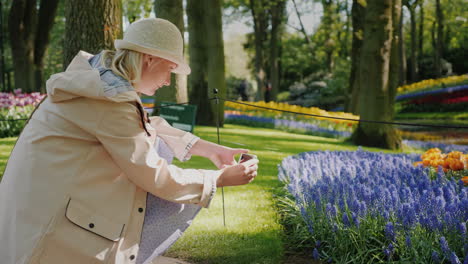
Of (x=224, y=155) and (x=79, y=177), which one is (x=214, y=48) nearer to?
(x=224, y=155)

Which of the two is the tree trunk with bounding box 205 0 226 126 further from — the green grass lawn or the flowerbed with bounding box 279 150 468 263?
the flowerbed with bounding box 279 150 468 263

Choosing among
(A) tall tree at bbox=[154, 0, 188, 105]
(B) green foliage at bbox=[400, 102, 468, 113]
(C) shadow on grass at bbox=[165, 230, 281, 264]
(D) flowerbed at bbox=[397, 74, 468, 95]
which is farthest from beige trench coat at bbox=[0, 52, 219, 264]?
(D) flowerbed at bbox=[397, 74, 468, 95]

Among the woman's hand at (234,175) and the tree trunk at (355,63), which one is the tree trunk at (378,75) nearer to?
the tree trunk at (355,63)

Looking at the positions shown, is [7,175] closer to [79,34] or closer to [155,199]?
[155,199]

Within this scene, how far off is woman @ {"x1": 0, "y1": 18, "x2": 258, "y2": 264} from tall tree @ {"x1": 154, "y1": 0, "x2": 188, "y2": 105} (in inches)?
318

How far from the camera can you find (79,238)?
2.30 meters

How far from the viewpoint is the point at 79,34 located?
19.2ft

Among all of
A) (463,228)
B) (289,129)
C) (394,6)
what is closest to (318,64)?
(289,129)

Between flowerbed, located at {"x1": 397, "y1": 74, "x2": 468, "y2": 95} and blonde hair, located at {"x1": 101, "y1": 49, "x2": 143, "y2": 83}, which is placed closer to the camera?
blonde hair, located at {"x1": 101, "y1": 49, "x2": 143, "y2": 83}

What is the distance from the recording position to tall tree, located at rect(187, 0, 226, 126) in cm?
1291

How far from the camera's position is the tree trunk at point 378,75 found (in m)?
10.6

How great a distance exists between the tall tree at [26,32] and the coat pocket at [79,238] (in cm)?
1784

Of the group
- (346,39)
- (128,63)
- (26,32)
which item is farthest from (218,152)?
(346,39)

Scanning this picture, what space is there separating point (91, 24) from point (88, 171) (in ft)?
12.7
